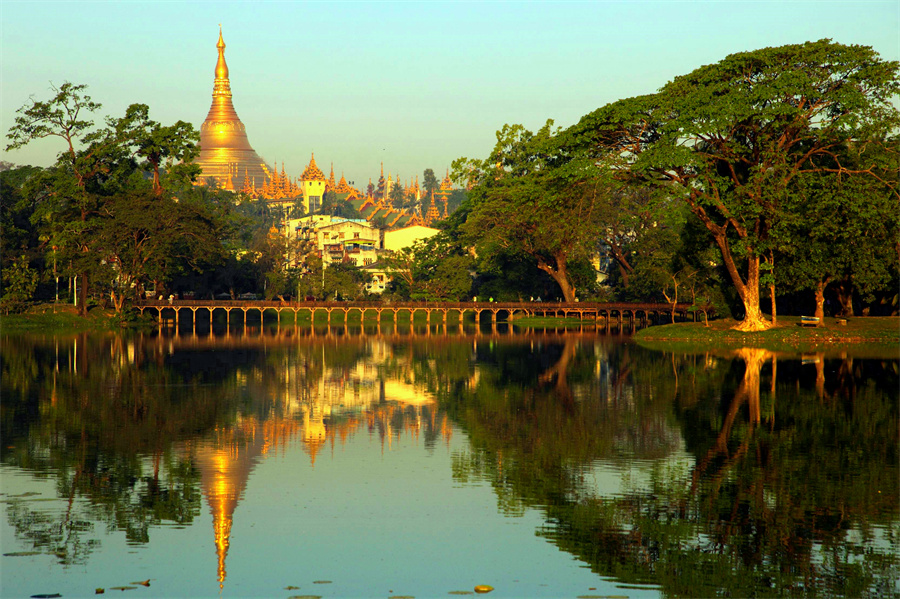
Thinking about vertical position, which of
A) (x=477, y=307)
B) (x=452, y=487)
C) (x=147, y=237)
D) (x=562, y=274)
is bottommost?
(x=452, y=487)

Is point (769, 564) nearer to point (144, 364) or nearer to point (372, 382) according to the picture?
point (372, 382)

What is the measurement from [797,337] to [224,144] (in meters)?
159

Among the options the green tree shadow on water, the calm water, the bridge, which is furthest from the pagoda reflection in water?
the bridge

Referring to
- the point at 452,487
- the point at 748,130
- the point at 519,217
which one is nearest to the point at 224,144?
the point at 519,217

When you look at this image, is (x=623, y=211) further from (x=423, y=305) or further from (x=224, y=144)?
(x=224, y=144)

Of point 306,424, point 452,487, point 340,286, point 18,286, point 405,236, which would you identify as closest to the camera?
point 452,487

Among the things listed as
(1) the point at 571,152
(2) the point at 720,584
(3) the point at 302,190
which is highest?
(3) the point at 302,190

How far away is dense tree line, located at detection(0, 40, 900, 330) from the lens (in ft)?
132

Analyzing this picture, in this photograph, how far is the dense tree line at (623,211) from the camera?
1581 inches

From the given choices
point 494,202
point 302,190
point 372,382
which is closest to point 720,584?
point 372,382

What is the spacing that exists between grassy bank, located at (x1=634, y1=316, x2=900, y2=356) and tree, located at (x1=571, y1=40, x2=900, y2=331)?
1.58 m

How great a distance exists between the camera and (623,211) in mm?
73438

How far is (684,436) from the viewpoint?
18.7m

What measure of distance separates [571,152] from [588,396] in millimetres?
20125
